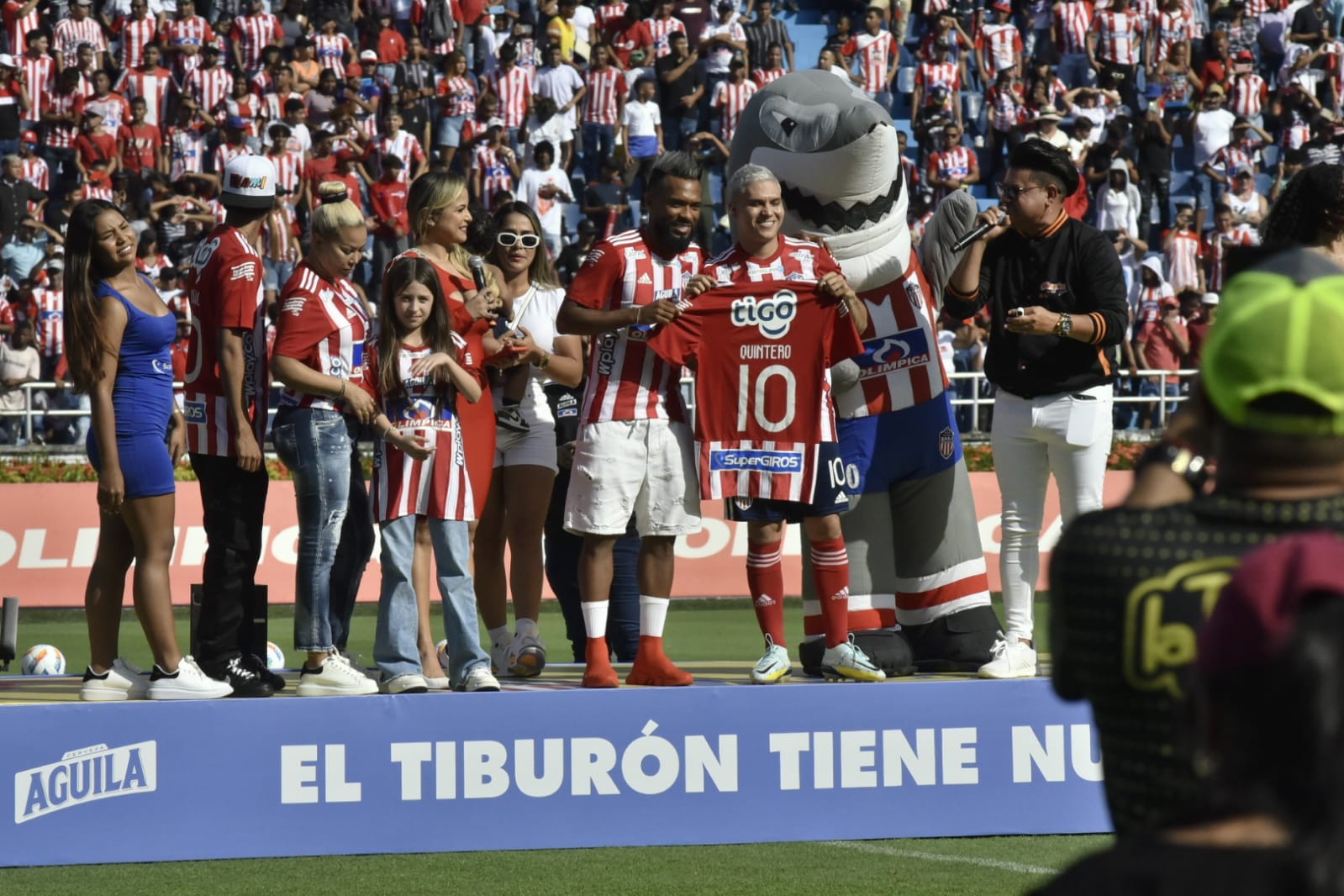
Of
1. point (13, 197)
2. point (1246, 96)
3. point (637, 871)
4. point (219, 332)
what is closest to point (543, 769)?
point (637, 871)

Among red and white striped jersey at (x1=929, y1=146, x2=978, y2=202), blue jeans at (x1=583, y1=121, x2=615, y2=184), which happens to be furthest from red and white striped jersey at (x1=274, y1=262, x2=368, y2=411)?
red and white striped jersey at (x1=929, y1=146, x2=978, y2=202)

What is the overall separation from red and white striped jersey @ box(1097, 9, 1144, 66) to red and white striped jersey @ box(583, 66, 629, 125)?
5975 millimetres

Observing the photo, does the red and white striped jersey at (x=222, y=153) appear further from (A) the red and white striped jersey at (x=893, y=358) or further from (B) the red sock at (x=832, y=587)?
(B) the red sock at (x=832, y=587)

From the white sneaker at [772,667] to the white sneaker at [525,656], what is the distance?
93 centimetres

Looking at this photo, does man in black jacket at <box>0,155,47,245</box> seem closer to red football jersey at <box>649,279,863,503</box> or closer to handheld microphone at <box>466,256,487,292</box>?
handheld microphone at <box>466,256,487,292</box>

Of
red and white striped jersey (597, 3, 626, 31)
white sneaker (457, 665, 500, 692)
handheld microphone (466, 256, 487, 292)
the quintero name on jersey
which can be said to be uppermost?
red and white striped jersey (597, 3, 626, 31)

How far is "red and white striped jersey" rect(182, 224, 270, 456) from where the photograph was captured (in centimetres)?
652

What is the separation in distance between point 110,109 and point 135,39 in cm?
118

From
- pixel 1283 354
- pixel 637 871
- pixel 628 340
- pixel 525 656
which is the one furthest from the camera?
pixel 525 656

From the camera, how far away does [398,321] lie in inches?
258

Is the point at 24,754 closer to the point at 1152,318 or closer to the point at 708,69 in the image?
the point at 1152,318

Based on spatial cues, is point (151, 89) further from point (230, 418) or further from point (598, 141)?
point (230, 418)

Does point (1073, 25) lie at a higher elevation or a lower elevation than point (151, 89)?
higher

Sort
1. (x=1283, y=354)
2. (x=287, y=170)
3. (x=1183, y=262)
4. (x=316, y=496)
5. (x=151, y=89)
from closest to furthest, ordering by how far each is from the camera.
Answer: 1. (x=1283, y=354)
2. (x=316, y=496)
3. (x=287, y=170)
4. (x=151, y=89)
5. (x=1183, y=262)
